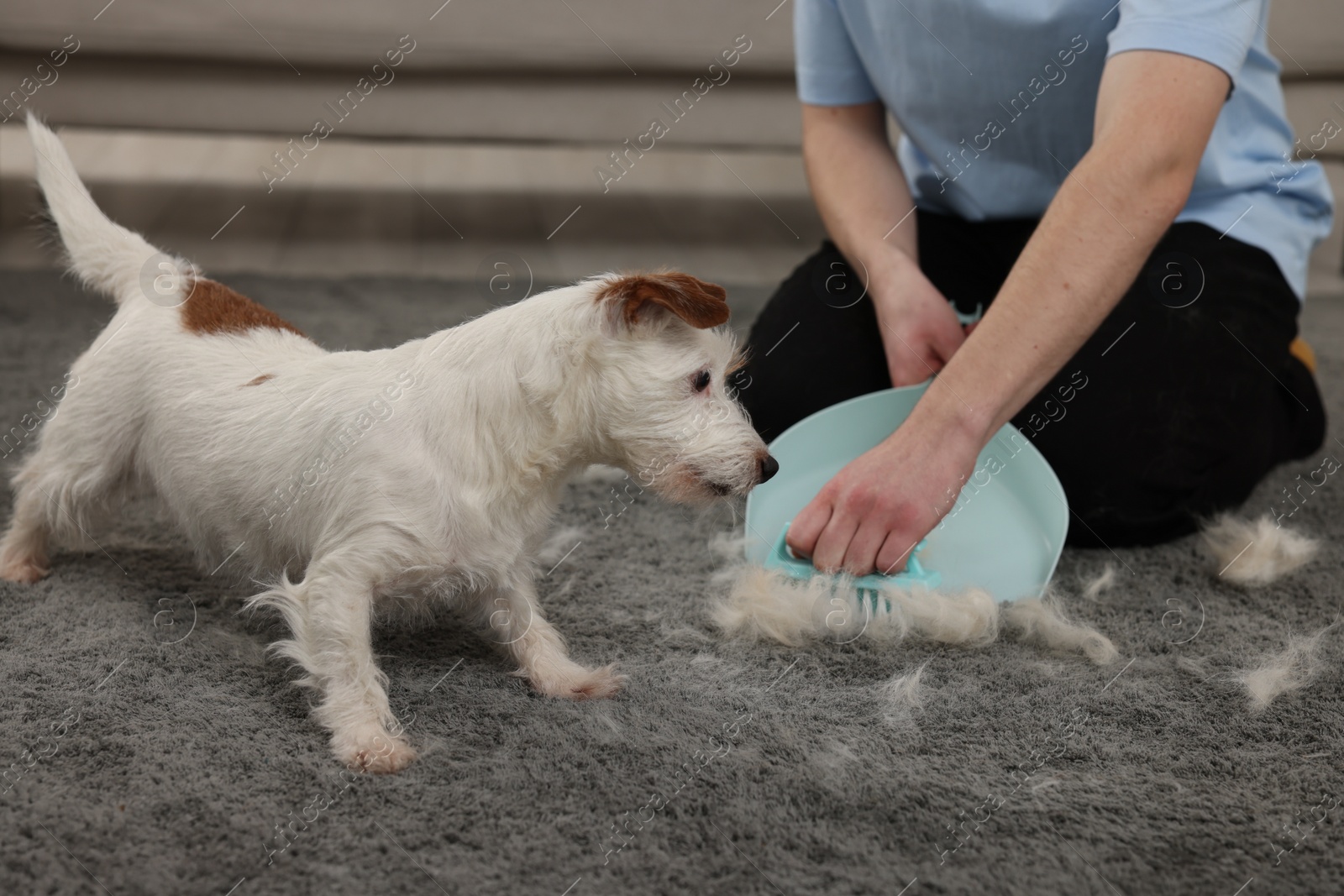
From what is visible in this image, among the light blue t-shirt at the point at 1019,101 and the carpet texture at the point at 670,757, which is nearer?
the carpet texture at the point at 670,757

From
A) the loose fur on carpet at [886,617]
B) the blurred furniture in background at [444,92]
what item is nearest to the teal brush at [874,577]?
the loose fur on carpet at [886,617]

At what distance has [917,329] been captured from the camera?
54.6 inches

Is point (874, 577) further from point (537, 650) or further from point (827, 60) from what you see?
point (827, 60)

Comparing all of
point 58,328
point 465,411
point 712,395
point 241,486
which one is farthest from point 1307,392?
point 58,328

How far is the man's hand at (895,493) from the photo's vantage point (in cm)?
113

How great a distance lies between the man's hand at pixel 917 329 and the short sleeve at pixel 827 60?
0.36 m

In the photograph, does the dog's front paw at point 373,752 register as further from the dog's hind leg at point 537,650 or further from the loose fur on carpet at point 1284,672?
the loose fur on carpet at point 1284,672

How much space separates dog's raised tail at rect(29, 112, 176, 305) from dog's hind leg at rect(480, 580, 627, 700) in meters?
0.55

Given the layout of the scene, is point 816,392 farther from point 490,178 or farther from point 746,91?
point 490,178

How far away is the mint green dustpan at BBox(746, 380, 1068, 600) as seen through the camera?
1.27 meters

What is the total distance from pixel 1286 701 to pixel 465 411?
0.83 meters

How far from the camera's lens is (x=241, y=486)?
41.8 inches

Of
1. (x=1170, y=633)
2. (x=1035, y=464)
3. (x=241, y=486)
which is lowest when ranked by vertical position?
(x=1170, y=633)

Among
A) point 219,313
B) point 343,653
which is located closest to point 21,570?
point 219,313
